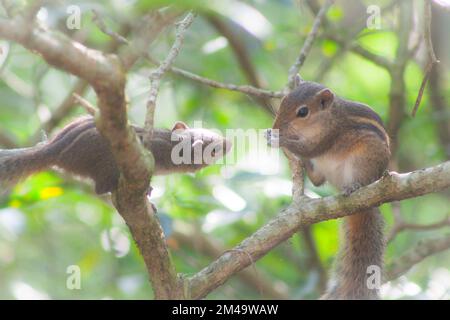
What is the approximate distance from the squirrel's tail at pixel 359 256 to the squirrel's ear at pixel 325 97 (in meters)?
0.67

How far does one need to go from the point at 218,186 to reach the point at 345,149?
138 cm

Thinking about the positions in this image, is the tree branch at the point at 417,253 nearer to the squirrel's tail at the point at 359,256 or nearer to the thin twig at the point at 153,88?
the squirrel's tail at the point at 359,256

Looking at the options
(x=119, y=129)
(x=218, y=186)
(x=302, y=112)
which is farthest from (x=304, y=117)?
(x=119, y=129)

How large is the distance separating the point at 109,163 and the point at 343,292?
1.49m

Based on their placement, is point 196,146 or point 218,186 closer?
point 196,146

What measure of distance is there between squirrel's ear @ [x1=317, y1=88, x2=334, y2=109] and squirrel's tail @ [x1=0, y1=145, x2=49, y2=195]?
160cm

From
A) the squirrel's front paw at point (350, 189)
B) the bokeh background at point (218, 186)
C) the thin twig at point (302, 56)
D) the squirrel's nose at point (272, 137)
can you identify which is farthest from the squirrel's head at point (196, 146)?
the squirrel's front paw at point (350, 189)

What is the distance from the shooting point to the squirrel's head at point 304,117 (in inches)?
162

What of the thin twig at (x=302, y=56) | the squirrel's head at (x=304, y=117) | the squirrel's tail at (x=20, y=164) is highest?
the thin twig at (x=302, y=56)

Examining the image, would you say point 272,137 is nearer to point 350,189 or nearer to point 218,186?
point 350,189

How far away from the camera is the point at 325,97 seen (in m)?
4.14

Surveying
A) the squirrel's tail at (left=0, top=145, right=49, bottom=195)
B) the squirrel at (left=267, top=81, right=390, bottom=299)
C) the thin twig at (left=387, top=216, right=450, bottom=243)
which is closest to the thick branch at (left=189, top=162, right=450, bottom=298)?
the squirrel at (left=267, top=81, right=390, bottom=299)
